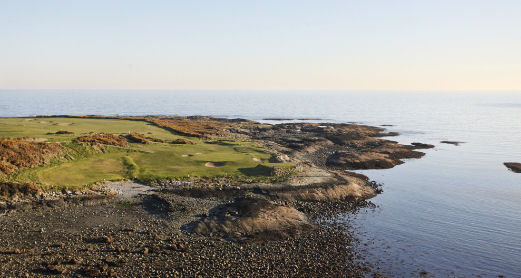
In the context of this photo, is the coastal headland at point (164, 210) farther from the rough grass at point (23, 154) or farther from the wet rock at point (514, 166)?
the wet rock at point (514, 166)

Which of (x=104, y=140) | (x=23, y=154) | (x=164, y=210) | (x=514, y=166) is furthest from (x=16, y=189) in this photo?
(x=514, y=166)

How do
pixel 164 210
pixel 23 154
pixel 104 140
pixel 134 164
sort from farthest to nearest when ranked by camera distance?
pixel 104 140 → pixel 134 164 → pixel 23 154 → pixel 164 210

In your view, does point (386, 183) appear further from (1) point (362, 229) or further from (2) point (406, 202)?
(1) point (362, 229)

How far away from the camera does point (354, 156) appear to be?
6378 centimetres

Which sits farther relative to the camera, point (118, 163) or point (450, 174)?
point (450, 174)

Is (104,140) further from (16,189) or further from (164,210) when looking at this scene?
(164,210)

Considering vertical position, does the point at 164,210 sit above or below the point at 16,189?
below

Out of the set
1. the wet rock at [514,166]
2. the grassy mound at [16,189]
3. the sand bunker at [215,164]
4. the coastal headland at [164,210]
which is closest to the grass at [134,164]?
the coastal headland at [164,210]

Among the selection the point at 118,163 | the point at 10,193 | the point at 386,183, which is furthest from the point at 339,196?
the point at 10,193

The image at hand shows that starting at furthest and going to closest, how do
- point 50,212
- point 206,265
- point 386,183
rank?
point 386,183, point 50,212, point 206,265

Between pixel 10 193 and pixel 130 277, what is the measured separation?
18.8m

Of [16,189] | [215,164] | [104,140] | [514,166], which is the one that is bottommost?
[514,166]

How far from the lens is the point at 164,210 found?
32406 mm

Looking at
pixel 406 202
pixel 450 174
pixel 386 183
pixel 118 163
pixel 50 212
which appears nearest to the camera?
pixel 50 212
